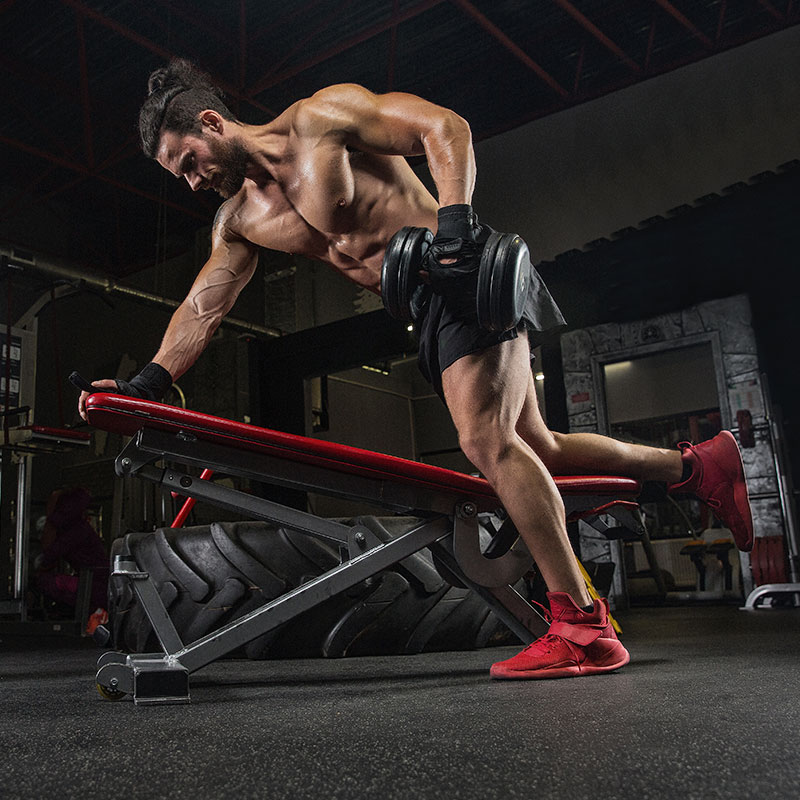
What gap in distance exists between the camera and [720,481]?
1960 mm

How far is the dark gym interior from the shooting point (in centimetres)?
83

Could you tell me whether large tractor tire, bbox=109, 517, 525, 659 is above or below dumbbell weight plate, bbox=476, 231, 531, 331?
below

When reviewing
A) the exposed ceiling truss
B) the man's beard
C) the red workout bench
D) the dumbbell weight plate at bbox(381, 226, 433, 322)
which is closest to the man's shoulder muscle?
the man's beard

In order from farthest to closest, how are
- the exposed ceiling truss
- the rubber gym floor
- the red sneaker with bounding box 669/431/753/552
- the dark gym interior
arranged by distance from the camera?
the exposed ceiling truss → the red sneaker with bounding box 669/431/753/552 → the dark gym interior → the rubber gym floor

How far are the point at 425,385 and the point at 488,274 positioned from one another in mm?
9643

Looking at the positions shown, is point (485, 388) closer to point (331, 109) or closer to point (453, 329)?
point (453, 329)

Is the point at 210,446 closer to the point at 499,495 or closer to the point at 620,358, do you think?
the point at 499,495

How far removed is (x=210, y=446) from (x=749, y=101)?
6.18 m

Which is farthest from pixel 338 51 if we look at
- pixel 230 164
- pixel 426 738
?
pixel 426 738

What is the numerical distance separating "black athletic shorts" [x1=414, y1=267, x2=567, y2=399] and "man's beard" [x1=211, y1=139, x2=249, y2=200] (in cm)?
53

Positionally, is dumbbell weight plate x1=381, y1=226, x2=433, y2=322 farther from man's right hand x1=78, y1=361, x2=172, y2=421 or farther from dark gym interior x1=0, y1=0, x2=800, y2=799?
man's right hand x1=78, y1=361, x2=172, y2=421

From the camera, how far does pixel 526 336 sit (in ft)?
5.62

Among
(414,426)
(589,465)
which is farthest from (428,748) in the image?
(414,426)

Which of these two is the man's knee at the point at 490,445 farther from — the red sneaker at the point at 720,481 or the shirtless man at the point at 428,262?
the red sneaker at the point at 720,481
